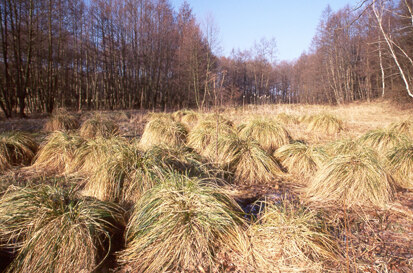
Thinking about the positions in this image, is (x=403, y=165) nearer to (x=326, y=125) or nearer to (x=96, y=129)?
(x=326, y=125)

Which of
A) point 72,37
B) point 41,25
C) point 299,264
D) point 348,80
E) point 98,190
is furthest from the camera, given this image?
point 348,80

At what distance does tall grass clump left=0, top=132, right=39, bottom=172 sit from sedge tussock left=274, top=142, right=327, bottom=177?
14.6 ft

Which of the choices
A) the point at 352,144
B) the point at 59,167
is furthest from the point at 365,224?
the point at 59,167

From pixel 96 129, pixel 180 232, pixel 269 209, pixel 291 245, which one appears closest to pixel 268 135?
pixel 269 209

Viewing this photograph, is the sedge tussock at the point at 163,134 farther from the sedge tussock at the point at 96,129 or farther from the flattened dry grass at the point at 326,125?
the flattened dry grass at the point at 326,125

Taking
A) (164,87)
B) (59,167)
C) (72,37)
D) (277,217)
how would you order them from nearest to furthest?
(277,217) < (59,167) < (72,37) < (164,87)

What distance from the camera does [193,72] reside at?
623 inches

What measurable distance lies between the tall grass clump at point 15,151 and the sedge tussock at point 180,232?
2.95 meters

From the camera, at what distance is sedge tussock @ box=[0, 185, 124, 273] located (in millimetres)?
1420

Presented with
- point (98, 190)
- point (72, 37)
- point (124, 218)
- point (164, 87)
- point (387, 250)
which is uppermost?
point (72, 37)

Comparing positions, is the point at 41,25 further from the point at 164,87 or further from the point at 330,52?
the point at 330,52

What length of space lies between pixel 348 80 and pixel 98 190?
2449 cm

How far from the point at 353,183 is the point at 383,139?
2.31 metres

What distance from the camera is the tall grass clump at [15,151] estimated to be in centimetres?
333
